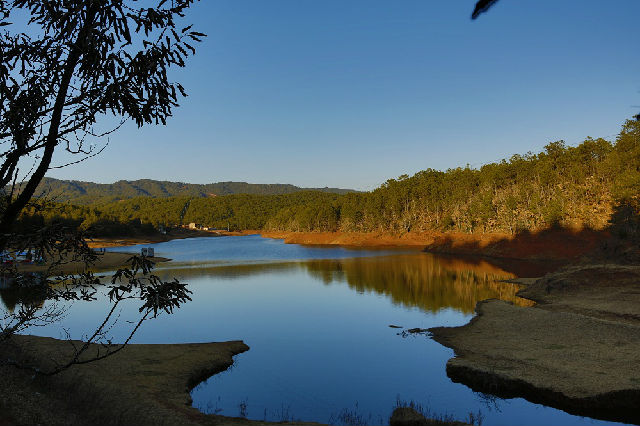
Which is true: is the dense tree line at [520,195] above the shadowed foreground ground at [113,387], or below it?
above

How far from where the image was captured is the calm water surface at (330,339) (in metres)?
18.9

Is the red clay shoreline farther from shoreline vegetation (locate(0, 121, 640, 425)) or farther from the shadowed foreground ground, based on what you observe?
the shadowed foreground ground

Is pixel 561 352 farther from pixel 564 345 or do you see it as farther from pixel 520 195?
pixel 520 195

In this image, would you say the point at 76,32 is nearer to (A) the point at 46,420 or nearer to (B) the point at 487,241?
(A) the point at 46,420

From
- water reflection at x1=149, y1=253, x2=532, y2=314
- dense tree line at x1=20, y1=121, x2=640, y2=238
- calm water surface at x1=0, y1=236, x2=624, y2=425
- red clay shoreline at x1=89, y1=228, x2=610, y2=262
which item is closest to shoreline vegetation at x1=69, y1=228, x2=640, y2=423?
calm water surface at x1=0, y1=236, x2=624, y2=425

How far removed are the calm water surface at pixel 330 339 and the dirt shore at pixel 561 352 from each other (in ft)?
3.10

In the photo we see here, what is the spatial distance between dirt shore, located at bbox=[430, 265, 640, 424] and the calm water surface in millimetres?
945

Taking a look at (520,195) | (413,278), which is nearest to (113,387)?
(413,278)

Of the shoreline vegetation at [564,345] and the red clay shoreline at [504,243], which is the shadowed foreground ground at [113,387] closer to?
the shoreline vegetation at [564,345]

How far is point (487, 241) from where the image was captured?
100875mm

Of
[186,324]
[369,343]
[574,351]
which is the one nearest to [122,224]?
[186,324]

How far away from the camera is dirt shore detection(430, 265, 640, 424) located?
58.4 feet

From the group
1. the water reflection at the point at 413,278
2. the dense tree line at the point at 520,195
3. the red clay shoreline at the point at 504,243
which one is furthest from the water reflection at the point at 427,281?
the dense tree line at the point at 520,195

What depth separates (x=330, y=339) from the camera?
1190 inches
